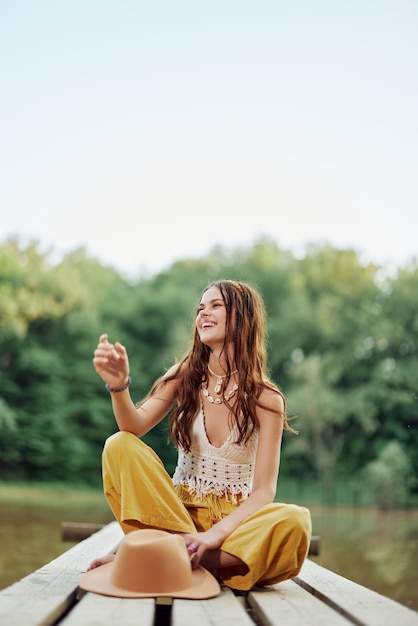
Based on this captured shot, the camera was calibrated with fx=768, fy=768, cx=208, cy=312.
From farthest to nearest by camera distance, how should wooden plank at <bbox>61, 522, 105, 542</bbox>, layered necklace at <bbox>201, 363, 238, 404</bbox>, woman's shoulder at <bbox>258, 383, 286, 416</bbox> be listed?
wooden plank at <bbox>61, 522, 105, 542</bbox> < layered necklace at <bbox>201, 363, 238, 404</bbox> < woman's shoulder at <bbox>258, 383, 286, 416</bbox>

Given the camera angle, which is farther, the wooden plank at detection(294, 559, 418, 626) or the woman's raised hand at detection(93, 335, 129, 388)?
the woman's raised hand at detection(93, 335, 129, 388)

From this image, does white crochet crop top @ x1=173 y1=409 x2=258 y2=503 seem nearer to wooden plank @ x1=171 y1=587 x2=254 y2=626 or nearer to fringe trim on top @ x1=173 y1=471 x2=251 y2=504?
fringe trim on top @ x1=173 y1=471 x2=251 y2=504

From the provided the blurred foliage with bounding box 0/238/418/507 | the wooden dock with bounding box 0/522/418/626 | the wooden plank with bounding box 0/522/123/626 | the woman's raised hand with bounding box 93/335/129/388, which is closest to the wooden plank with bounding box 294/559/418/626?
the wooden dock with bounding box 0/522/418/626

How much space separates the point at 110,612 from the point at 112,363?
741 mm

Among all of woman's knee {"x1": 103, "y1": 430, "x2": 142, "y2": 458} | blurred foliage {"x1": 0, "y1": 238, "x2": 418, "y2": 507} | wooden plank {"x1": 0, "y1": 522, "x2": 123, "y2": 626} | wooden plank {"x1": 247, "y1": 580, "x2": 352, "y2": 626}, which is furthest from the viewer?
blurred foliage {"x1": 0, "y1": 238, "x2": 418, "y2": 507}

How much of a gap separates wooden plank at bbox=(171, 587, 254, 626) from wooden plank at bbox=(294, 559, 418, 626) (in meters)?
0.25

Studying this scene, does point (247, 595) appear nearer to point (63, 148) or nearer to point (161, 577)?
point (161, 577)

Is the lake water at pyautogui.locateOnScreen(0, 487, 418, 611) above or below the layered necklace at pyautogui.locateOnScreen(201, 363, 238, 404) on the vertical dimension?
below

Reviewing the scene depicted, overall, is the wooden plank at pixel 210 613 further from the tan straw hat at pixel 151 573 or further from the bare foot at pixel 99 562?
the bare foot at pixel 99 562

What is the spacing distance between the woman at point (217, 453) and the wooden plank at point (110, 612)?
12.3 inches

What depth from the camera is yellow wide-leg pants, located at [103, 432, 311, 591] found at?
82.3 inches

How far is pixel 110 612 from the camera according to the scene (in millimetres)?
1657

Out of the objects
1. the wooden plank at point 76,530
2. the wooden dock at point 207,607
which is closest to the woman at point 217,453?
the wooden dock at point 207,607

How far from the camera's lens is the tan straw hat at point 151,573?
6.23ft
